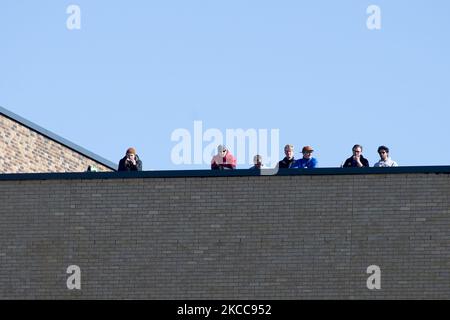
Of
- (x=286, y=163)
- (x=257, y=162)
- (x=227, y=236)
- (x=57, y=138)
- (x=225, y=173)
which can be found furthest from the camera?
(x=57, y=138)

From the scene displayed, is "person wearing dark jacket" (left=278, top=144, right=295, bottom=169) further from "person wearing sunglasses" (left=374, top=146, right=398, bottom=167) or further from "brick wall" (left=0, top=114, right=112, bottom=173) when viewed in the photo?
"brick wall" (left=0, top=114, right=112, bottom=173)

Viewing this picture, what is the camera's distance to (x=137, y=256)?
36.2m

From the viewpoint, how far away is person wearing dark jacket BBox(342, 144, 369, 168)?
36.1 metres

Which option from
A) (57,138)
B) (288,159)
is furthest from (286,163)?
(57,138)

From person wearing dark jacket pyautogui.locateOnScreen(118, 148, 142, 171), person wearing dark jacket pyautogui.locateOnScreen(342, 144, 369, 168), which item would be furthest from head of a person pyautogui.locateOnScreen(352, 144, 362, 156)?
person wearing dark jacket pyautogui.locateOnScreen(118, 148, 142, 171)

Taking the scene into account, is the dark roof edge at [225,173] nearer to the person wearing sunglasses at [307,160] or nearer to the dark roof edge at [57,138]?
the person wearing sunglasses at [307,160]

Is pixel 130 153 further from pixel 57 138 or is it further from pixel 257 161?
pixel 57 138

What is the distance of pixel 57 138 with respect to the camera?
4434 cm

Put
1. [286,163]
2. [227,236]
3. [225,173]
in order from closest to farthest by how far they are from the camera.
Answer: [227,236] → [225,173] → [286,163]

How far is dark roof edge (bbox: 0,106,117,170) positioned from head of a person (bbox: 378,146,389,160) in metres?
10.2

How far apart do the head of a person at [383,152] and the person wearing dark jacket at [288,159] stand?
5.79 ft

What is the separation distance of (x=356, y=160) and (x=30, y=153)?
33.6 feet
